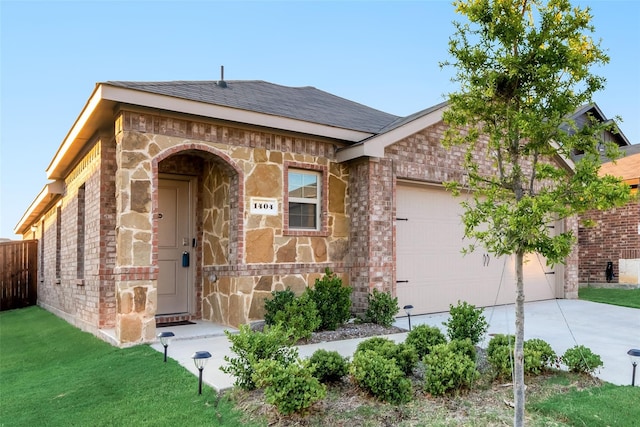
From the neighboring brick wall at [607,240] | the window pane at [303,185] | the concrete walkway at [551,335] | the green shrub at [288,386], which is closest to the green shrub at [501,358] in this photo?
the concrete walkway at [551,335]

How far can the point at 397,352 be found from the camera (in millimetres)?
4598

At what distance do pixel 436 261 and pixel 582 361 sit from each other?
4.75 meters

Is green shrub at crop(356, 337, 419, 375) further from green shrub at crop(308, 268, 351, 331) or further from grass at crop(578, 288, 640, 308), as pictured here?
grass at crop(578, 288, 640, 308)

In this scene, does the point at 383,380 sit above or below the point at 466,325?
below

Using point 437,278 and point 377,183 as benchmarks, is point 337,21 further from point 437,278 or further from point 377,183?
point 437,278

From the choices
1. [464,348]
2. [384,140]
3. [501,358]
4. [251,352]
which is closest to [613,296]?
[384,140]

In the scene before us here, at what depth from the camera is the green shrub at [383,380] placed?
157 inches

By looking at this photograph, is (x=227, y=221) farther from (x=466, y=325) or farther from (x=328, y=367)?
(x=466, y=325)

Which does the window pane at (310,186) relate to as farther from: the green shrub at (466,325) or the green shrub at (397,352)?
the green shrub at (397,352)

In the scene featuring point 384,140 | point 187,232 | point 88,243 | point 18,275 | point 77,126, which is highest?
point 77,126

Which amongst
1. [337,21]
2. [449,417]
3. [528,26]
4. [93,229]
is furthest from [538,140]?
[337,21]

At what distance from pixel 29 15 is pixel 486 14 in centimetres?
1164

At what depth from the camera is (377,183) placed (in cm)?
836

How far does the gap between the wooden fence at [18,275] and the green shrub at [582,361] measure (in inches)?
674
